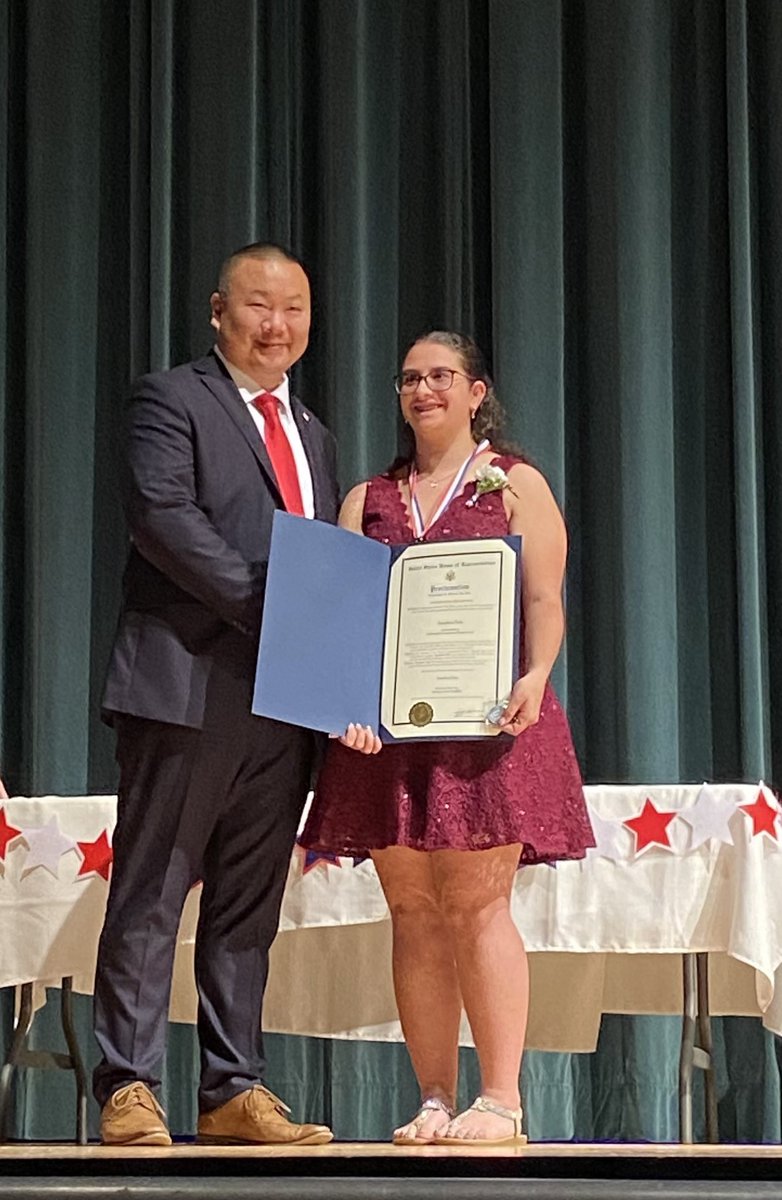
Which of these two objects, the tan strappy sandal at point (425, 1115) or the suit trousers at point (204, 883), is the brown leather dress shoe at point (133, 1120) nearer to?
the suit trousers at point (204, 883)

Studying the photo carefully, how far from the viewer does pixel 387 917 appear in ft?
12.9

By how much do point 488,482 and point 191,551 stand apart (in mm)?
551

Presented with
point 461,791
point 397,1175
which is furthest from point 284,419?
point 397,1175

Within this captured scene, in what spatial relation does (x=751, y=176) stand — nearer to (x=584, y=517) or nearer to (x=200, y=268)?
(x=584, y=517)

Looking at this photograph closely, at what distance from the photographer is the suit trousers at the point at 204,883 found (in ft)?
10.2

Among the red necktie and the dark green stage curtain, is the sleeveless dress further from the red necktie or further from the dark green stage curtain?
the dark green stage curtain

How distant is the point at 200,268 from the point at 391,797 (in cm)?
288

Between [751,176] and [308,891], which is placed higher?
[751,176]

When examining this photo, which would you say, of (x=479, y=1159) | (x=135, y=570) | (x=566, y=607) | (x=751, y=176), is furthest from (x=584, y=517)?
(x=479, y=1159)

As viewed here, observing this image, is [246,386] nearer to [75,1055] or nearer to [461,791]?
[461,791]

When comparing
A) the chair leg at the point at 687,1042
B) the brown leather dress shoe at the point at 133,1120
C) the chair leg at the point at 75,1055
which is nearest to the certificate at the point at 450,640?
the brown leather dress shoe at the point at 133,1120

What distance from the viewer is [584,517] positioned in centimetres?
547

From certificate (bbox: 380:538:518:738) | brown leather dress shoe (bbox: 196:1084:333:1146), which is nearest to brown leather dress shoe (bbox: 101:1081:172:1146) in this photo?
brown leather dress shoe (bbox: 196:1084:333:1146)

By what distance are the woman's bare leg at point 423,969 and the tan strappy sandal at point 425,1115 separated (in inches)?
0.6
